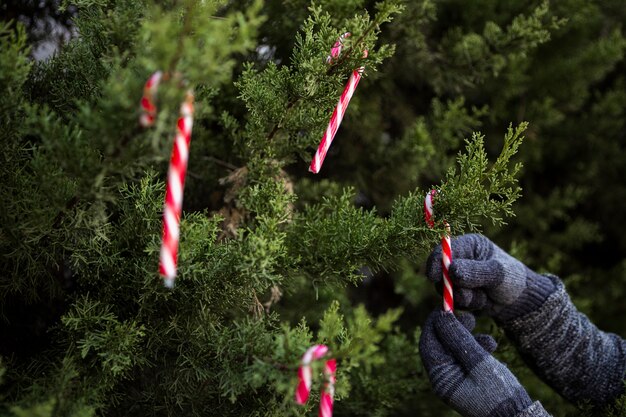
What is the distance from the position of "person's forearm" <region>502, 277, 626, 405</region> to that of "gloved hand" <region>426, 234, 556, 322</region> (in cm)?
2

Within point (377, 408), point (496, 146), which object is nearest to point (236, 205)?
point (377, 408)

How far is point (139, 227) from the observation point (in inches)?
35.0

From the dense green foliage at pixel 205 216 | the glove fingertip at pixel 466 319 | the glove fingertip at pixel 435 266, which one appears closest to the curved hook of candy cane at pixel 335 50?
the dense green foliage at pixel 205 216

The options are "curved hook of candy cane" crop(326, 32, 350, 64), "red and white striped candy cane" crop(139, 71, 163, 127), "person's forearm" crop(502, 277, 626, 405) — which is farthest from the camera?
"person's forearm" crop(502, 277, 626, 405)

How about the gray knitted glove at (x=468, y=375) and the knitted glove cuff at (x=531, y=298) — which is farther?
the knitted glove cuff at (x=531, y=298)

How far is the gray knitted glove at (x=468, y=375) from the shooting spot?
3.02 ft

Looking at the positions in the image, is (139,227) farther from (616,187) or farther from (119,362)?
(616,187)

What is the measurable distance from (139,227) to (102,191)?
18 cm

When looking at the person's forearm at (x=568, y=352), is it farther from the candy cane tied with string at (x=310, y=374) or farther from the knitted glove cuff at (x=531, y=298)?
the candy cane tied with string at (x=310, y=374)

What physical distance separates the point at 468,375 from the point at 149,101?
651mm

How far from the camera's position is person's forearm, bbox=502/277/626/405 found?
110cm

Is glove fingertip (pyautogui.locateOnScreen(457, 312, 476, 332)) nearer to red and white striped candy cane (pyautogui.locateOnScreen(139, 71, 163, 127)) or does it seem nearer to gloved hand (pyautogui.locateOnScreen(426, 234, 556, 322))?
gloved hand (pyautogui.locateOnScreen(426, 234, 556, 322))

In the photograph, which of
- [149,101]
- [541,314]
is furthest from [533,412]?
[149,101]

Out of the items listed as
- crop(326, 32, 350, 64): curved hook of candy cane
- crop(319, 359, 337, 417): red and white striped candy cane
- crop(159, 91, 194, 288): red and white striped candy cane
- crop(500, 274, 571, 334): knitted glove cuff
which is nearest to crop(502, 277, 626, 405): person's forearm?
crop(500, 274, 571, 334): knitted glove cuff
